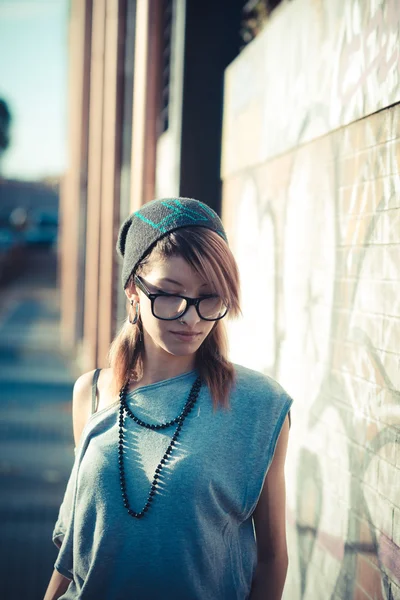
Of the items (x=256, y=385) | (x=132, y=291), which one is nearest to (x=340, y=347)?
(x=256, y=385)

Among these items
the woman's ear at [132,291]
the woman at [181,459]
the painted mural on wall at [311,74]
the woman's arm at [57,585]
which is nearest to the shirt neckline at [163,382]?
the woman at [181,459]

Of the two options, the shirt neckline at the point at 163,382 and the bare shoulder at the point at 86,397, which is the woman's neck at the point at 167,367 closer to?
the shirt neckline at the point at 163,382

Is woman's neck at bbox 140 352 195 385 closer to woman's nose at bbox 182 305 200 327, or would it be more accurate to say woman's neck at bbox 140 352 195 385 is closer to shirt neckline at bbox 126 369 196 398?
shirt neckline at bbox 126 369 196 398

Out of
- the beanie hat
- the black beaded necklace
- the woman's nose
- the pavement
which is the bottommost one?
the pavement

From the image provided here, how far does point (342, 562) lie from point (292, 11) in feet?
8.42

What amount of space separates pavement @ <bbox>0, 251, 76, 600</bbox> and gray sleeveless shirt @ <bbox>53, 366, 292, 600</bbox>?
2524mm

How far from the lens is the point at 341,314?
2498mm

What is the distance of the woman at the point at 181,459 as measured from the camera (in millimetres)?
1767

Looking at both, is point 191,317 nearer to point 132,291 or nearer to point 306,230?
point 132,291

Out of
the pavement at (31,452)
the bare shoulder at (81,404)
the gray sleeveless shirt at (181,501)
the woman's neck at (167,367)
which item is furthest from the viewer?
the pavement at (31,452)

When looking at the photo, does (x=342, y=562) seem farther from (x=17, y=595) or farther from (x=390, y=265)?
(x=17, y=595)

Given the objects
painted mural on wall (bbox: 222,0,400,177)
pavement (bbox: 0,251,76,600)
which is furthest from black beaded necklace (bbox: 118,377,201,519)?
pavement (bbox: 0,251,76,600)

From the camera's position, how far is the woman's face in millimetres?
1833

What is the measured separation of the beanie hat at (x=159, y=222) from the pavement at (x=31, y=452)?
294 cm
